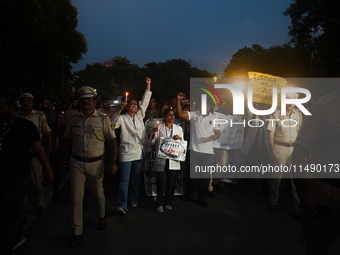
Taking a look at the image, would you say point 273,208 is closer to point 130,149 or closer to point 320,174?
point 130,149

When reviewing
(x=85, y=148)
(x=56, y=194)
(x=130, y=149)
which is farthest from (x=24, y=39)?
(x=85, y=148)

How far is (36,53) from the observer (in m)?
15.5

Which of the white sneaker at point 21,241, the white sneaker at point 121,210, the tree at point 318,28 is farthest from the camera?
the tree at point 318,28

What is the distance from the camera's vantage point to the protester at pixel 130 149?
17.5 feet

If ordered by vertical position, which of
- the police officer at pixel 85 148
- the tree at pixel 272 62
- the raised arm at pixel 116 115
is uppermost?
the tree at pixel 272 62

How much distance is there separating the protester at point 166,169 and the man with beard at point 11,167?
2.61 metres

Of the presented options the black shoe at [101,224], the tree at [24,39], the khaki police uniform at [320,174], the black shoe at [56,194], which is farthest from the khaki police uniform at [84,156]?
the tree at [24,39]

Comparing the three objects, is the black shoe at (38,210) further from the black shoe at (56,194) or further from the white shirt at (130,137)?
the white shirt at (130,137)

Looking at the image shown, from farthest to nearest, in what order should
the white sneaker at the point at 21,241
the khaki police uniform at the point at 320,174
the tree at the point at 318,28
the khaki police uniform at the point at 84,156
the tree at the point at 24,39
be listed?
the tree at the point at 318,28
the tree at the point at 24,39
the khaki police uniform at the point at 84,156
the white sneaker at the point at 21,241
the khaki police uniform at the point at 320,174

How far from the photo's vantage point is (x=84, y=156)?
4250 millimetres

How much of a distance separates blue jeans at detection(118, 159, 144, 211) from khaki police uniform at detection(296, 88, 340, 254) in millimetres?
3377

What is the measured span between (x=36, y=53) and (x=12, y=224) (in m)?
14.2

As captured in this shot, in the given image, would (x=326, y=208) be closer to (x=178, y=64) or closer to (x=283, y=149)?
(x=283, y=149)

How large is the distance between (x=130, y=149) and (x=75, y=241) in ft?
6.20
